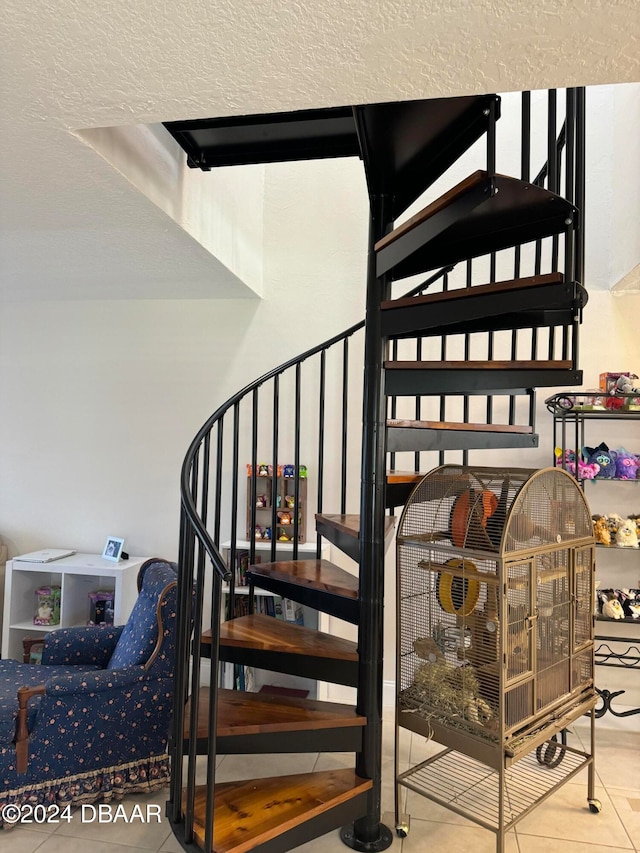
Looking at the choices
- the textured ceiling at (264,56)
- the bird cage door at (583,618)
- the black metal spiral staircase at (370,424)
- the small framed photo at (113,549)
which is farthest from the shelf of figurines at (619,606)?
the small framed photo at (113,549)

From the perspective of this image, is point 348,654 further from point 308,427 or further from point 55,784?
point 308,427

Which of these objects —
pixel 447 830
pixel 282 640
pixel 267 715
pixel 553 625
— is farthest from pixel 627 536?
pixel 267 715

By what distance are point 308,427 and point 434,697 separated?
6.01ft

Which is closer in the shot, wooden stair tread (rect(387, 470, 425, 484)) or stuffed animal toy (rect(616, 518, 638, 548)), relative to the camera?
wooden stair tread (rect(387, 470, 425, 484))

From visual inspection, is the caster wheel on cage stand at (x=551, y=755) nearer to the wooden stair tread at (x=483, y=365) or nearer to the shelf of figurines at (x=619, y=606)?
the shelf of figurines at (x=619, y=606)

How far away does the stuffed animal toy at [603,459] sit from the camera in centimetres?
312

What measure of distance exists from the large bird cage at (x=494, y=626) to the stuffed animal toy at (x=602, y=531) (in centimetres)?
43

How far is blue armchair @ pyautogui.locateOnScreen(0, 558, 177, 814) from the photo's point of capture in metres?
2.37

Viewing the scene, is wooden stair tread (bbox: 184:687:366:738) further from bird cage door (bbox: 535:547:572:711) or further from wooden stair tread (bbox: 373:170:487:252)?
wooden stair tread (bbox: 373:170:487:252)

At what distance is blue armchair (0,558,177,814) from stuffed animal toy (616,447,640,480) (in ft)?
7.85

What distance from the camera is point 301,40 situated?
1.38 m

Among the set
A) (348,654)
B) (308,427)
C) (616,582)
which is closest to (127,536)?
(308,427)

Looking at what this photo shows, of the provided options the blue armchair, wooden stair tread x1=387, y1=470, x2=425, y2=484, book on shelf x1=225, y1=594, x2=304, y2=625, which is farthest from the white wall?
wooden stair tread x1=387, y1=470, x2=425, y2=484

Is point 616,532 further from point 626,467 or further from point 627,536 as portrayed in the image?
point 626,467
